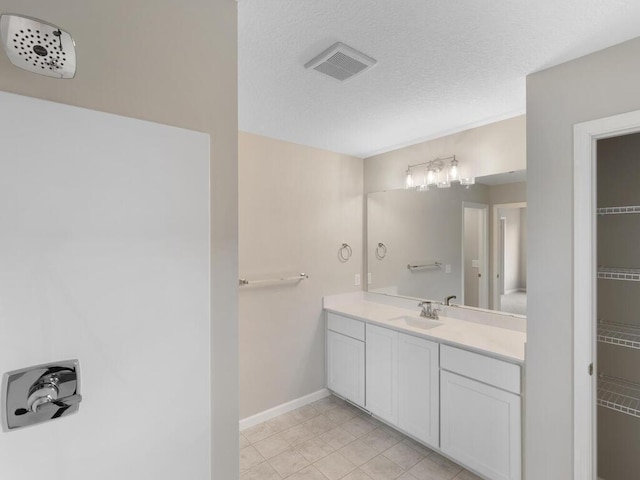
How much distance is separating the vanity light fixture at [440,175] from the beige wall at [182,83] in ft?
6.64

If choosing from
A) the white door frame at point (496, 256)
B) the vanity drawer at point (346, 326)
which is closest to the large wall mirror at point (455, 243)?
the white door frame at point (496, 256)

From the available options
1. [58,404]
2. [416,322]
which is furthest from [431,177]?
[58,404]

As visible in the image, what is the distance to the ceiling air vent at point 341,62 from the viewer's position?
1509 millimetres

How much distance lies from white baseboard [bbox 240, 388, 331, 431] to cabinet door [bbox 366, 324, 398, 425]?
615 mm

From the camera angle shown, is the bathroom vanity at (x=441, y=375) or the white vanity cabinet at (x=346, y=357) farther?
the white vanity cabinet at (x=346, y=357)

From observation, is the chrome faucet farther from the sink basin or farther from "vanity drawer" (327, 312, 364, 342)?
"vanity drawer" (327, 312, 364, 342)

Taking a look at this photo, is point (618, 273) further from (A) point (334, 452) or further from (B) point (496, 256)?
(A) point (334, 452)

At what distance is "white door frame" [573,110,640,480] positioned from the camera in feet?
5.02

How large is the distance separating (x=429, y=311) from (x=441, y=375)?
0.65 metres

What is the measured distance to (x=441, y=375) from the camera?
2.18m

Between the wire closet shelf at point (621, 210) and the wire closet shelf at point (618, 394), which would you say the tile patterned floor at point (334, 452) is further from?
the wire closet shelf at point (621, 210)

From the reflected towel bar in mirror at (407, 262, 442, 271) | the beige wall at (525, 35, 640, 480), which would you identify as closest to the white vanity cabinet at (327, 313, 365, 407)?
the reflected towel bar in mirror at (407, 262, 442, 271)

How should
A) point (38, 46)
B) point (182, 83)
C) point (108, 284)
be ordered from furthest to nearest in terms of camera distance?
point (182, 83)
point (108, 284)
point (38, 46)

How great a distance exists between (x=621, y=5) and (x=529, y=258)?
45.0 inches
